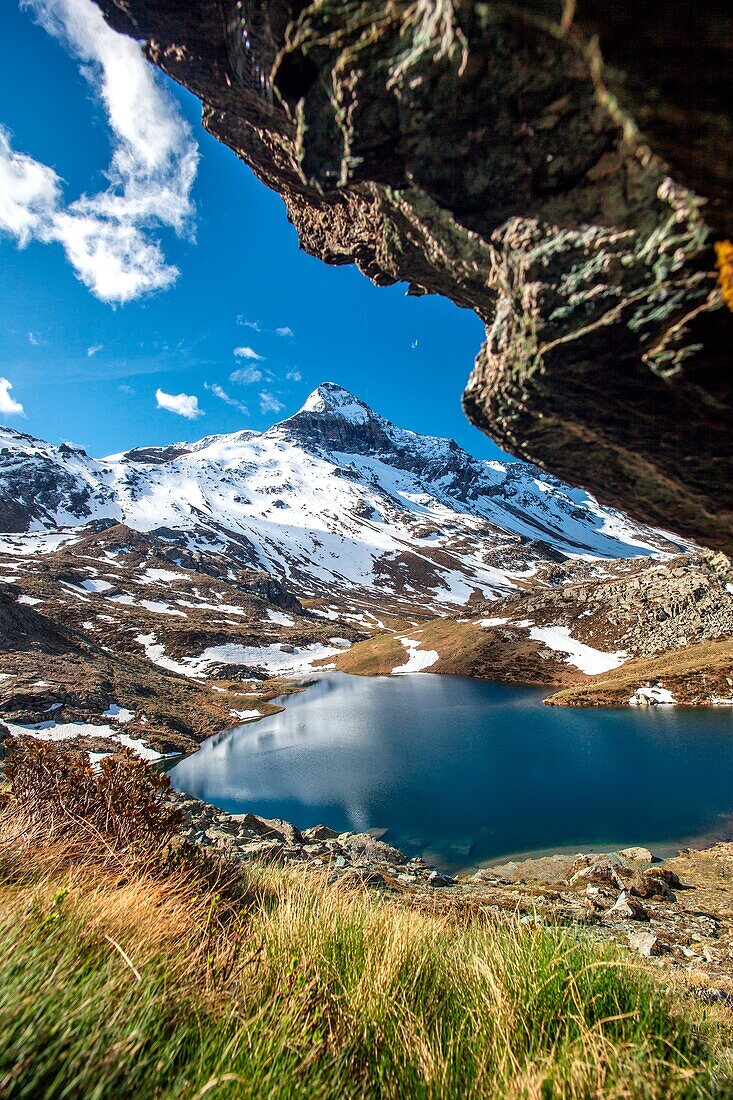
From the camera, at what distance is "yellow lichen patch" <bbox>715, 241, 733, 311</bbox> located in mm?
4359

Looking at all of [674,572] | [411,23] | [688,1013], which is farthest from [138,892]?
[674,572]

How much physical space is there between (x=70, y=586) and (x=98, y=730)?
69.5 metres

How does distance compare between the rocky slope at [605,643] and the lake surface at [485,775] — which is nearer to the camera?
the lake surface at [485,775]

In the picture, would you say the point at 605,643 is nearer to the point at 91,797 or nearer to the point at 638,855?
the point at 638,855

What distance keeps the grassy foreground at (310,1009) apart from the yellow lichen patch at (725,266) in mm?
5704

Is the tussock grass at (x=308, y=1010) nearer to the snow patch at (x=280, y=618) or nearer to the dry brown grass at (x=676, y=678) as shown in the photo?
the dry brown grass at (x=676, y=678)

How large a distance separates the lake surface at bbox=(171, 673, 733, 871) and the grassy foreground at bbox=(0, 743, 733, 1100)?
20.8 m

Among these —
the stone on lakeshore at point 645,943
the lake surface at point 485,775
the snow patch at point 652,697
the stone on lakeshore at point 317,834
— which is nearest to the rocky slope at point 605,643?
the snow patch at point 652,697

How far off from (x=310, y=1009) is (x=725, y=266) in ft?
22.8

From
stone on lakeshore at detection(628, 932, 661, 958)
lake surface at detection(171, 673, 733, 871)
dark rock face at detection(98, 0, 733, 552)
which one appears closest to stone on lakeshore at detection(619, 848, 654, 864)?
lake surface at detection(171, 673, 733, 871)

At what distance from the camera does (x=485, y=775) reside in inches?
1309

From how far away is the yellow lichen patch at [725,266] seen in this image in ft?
14.3

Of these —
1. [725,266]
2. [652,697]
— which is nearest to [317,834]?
[725,266]

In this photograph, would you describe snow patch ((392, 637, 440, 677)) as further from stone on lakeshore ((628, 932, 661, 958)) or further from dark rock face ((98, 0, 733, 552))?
dark rock face ((98, 0, 733, 552))
